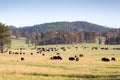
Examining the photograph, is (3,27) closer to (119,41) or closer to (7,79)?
(7,79)

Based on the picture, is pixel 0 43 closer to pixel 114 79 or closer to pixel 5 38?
pixel 5 38

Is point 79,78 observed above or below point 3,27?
below

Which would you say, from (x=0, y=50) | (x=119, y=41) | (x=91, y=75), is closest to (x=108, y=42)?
(x=119, y=41)

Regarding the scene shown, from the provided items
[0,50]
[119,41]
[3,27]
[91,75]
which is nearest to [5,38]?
[3,27]

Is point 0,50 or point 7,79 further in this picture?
point 0,50

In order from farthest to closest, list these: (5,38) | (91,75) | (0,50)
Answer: (0,50) < (5,38) < (91,75)

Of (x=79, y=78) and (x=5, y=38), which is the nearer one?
(x=79, y=78)

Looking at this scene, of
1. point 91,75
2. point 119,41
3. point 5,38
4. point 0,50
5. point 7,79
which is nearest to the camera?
point 7,79

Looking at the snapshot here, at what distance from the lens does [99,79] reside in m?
26.7

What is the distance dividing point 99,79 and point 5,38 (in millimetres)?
66798

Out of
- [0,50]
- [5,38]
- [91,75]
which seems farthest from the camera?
[0,50]

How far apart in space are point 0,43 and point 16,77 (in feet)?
220

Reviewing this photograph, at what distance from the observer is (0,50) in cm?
10006

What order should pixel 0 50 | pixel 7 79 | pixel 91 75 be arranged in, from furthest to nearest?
pixel 0 50 → pixel 91 75 → pixel 7 79
